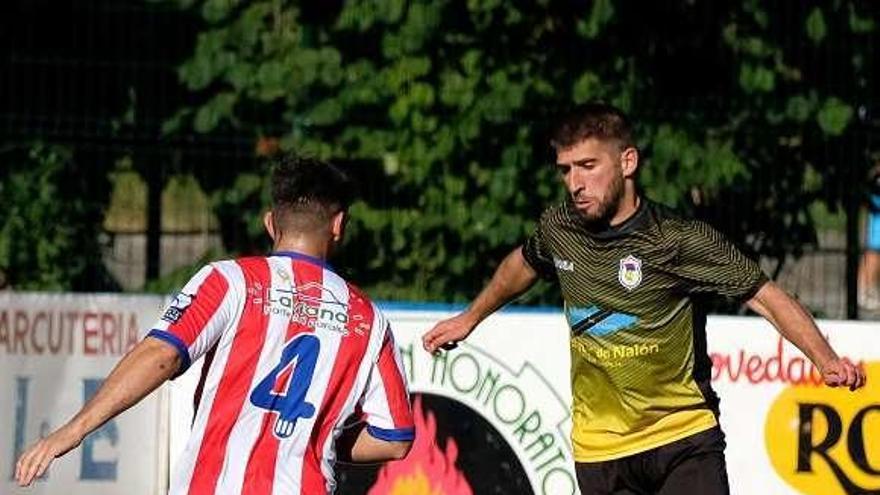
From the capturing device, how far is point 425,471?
9.05 m

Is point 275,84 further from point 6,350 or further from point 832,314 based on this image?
point 832,314

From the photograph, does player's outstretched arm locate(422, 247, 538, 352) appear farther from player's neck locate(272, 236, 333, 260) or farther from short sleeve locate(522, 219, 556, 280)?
player's neck locate(272, 236, 333, 260)

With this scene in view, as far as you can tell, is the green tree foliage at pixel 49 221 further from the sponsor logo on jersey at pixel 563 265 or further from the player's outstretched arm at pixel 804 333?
the player's outstretched arm at pixel 804 333

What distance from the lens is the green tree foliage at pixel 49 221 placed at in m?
11.3

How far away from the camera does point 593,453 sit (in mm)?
6520

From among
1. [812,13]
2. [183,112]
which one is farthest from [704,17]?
[183,112]

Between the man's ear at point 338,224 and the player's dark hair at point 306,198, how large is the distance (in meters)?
0.01

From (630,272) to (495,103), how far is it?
4978mm

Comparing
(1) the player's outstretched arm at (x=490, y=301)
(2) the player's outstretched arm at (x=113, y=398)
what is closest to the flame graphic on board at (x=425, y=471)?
(1) the player's outstretched arm at (x=490, y=301)

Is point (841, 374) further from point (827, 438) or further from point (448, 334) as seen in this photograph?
point (827, 438)

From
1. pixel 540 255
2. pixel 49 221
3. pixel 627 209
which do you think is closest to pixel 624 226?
pixel 627 209

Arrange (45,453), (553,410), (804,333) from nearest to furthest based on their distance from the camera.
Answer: (45,453) → (804,333) → (553,410)

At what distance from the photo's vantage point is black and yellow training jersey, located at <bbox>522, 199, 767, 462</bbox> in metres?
6.34

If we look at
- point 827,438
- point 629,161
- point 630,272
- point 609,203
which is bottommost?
point 827,438
